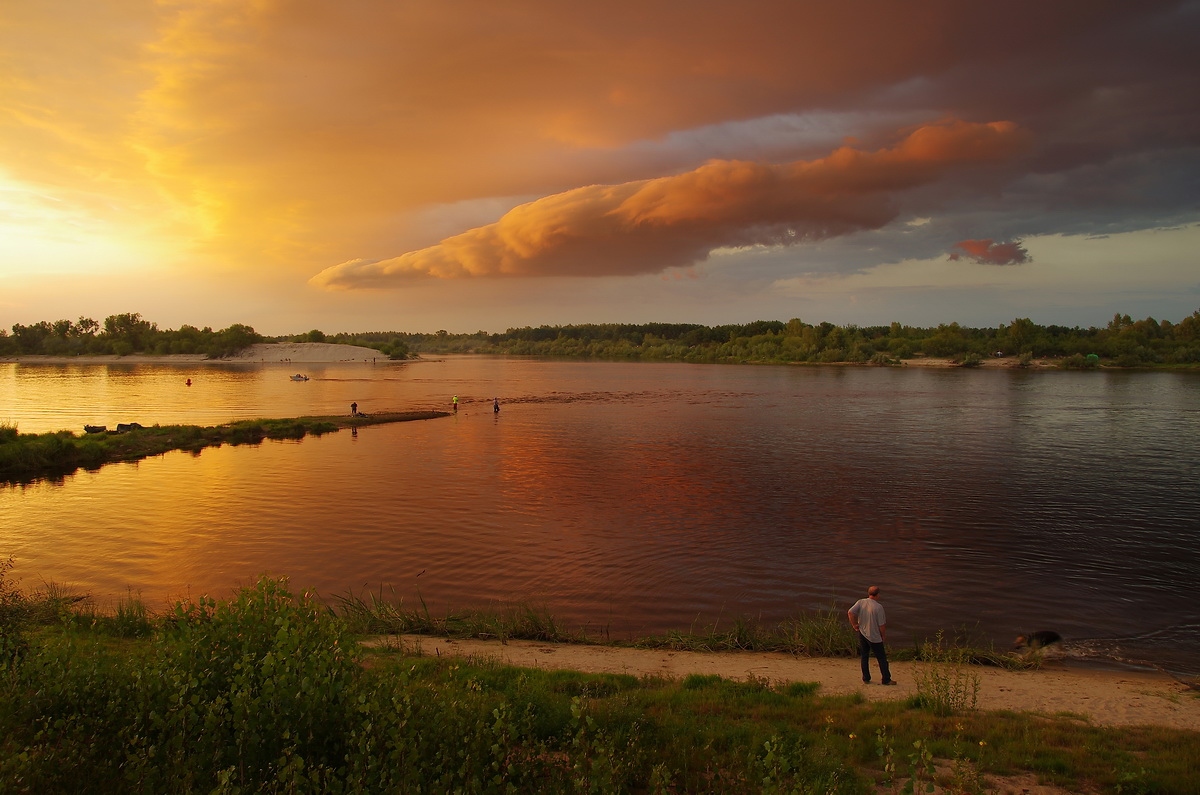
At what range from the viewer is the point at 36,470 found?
126 ft

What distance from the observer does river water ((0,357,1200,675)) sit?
1967 centimetres

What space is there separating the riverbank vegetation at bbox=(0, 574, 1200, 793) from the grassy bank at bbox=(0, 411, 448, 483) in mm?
37415

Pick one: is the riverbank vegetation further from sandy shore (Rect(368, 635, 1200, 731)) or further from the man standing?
the man standing

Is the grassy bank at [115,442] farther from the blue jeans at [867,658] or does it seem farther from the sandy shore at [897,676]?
the blue jeans at [867,658]

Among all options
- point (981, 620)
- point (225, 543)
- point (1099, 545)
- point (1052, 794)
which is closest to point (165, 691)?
point (1052, 794)

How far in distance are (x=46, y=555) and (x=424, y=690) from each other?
78.5ft

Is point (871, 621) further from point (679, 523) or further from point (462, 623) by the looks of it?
point (679, 523)

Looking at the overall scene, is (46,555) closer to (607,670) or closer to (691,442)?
(607,670)

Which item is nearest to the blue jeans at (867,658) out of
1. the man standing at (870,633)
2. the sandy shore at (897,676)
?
the man standing at (870,633)

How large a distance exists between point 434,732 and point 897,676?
10.7m

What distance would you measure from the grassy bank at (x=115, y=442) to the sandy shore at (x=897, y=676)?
37542 mm

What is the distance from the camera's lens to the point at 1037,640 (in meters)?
15.8

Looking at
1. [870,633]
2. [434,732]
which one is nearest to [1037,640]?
[870,633]

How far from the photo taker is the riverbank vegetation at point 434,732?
6094 mm
